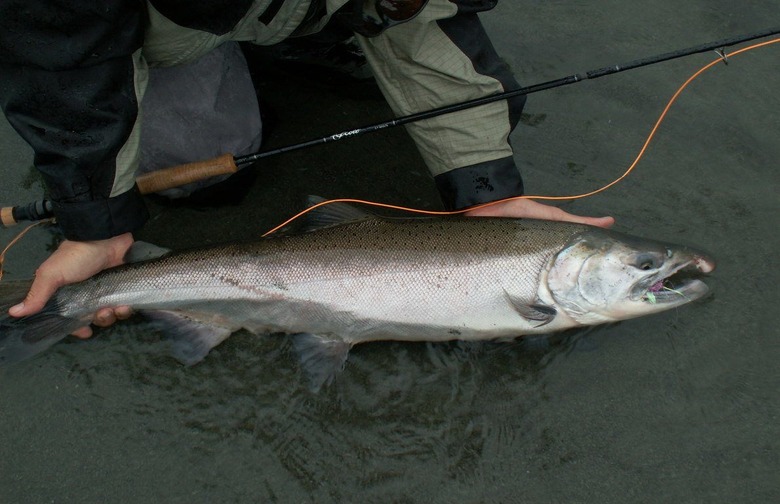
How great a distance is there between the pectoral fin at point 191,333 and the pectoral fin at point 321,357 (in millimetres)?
351

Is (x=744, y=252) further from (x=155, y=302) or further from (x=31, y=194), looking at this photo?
(x=31, y=194)

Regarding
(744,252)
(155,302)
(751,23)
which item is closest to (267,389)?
(155,302)

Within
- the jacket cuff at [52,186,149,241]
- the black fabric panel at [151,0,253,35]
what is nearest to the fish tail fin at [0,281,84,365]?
the jacket cuff at [52,186,149,241]

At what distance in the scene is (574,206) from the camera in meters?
3.16

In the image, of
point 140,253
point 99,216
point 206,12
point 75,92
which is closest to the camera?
point 75,92

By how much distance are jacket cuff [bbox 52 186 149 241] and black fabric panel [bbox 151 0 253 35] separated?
0.71 meters

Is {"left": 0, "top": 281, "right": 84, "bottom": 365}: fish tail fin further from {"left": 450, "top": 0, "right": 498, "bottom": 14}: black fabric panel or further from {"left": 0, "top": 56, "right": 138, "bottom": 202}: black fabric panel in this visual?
{"left": 450, "top": 0, "right": 498, "bottom": 14}: black fabric panel

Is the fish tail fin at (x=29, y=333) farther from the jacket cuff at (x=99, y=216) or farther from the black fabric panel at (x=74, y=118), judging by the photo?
the black fabric panel at (x=74, y=118)

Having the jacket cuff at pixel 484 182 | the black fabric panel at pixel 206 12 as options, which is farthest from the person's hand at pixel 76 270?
the jacket cuff at pixel 484 182

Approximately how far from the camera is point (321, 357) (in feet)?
8.54

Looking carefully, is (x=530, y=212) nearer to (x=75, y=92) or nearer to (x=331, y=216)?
(x=331, y=216)

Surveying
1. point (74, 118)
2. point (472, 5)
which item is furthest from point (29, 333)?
point (472, 5)

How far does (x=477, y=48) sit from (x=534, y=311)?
47.2 inches

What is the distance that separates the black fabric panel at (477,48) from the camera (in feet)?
9.02
